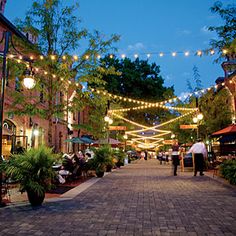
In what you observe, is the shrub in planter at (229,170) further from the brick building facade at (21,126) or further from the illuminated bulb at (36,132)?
the illuminated bulb at (36,132)

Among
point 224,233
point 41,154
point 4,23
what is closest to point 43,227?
point 41,154

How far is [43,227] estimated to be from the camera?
A: 17.9ft

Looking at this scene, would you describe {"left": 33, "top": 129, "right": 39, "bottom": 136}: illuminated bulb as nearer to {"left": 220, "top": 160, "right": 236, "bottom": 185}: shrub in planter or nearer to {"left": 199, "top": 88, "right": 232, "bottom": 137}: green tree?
{"left": 199, "top": 88, "right": 232, "bottom": 137}: green tree

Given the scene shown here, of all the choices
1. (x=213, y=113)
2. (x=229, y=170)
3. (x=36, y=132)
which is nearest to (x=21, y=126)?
(x=36, y=132)

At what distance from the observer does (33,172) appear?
7516 millimetres

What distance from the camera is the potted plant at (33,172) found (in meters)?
7.39

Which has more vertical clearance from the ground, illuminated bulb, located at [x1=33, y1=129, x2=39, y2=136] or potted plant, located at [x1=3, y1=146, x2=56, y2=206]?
illuminated bulb, located at [x1=33, y1=129, x2=39, y2=136]

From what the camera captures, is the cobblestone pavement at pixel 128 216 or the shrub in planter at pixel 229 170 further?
the shrub in planter at pixel 229 170

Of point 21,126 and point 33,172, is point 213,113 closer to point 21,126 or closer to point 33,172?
point 21,126

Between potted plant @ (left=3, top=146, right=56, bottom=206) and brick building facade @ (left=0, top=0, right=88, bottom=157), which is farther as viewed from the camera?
brick building facade @ (left=0, top=0, right=88, bottom=157)

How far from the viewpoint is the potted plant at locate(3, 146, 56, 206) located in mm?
7391

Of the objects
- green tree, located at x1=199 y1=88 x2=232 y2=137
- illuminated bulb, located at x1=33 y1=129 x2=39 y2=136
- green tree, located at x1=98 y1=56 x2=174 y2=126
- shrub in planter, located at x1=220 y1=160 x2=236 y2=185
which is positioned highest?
green tree, located at x1=98 y1=56 x2=174 y2=126

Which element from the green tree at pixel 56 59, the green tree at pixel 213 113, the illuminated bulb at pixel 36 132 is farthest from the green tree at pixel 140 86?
the green tree at pixel 56 59

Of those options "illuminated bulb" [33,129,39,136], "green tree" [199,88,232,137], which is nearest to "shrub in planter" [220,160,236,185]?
"green tree" [199,88,232,137]
